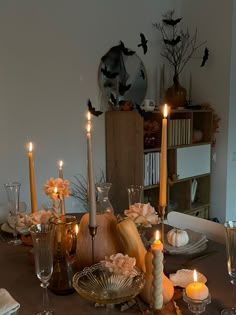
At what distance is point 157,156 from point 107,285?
6.45 ft

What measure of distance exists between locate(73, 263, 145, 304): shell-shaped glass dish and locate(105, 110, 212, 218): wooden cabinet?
174 cm

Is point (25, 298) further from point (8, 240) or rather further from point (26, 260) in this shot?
point (8, 240)

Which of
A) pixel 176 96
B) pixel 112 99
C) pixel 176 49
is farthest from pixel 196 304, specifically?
A: pixel 176 49

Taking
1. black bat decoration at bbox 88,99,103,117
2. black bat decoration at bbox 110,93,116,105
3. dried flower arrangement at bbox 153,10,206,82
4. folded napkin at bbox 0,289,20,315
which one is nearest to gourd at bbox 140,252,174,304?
folded napkin at bbox 0,289,20,315

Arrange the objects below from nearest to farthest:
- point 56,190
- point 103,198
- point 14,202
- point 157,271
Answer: point 157,271 → point 56,190 → point 103,198 → point 14,202

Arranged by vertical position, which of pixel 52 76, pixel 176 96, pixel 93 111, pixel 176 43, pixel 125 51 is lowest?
pixel 93 111

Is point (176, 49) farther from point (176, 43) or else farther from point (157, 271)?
point (157, 271)

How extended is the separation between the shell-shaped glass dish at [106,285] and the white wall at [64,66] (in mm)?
1557

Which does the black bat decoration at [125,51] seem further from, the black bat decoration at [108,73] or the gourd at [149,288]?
the gourd at [149,288]

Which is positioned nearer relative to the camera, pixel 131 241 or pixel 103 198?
pixel 131 241

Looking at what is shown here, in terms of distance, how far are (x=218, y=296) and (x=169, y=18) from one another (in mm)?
2767

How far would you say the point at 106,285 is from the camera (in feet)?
3.01

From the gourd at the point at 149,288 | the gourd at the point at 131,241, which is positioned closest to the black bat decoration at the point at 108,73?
the gourd at the point at 131,241

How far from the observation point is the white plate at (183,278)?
3.41ft
